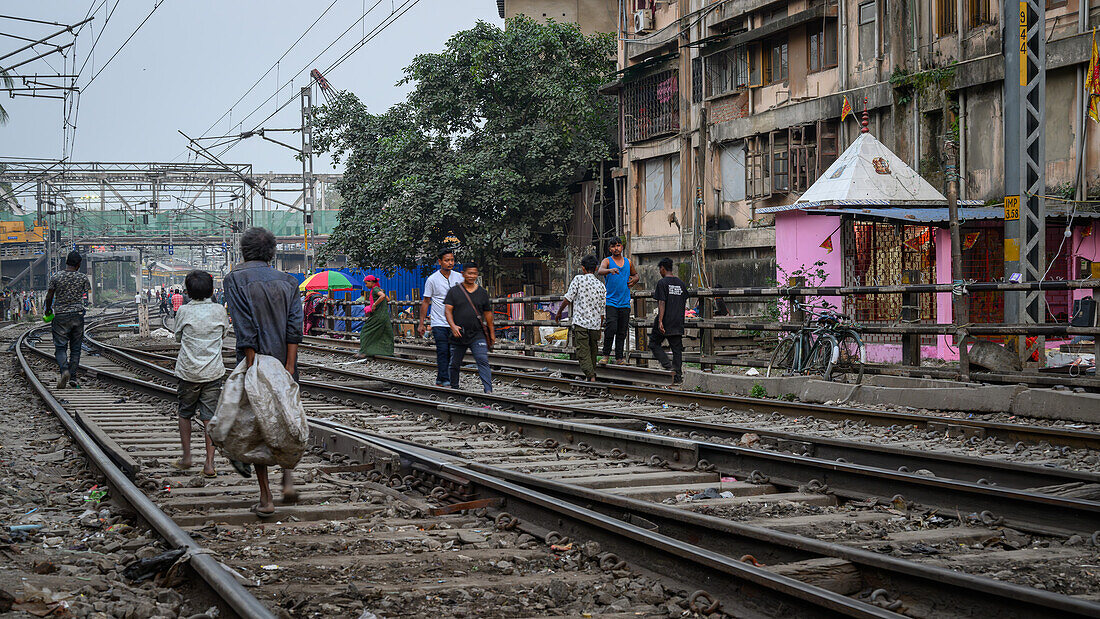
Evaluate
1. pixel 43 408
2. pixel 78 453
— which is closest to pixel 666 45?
pixel 43 408

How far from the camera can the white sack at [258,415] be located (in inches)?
235

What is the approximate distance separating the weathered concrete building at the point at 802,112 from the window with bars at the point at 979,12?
1.0 inches

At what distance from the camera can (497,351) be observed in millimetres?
22328

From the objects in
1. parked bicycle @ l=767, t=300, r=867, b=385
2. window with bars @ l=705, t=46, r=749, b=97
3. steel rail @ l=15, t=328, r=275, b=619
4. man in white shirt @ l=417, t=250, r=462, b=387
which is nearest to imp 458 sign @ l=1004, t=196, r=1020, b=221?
parked bicycle @ l=767, t=300, r=867, b=385

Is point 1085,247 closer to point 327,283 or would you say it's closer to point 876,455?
point 876,455

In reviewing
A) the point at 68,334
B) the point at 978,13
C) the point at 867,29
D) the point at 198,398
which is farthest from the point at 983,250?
the point at 68,334

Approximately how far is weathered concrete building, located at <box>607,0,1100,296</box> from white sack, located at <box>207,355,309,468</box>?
13325 millimetres

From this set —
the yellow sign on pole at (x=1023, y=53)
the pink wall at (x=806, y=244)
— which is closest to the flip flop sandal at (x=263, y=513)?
the yellow sign on pole at (x=1023, y=53)

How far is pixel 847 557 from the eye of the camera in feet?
15.0

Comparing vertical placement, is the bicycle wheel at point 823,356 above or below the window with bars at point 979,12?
below

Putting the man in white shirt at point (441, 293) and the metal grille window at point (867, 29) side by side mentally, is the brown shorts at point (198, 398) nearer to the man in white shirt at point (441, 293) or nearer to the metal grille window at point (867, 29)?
the man in white shirt at point (441, 293)

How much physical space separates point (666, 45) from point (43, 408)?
20763mm

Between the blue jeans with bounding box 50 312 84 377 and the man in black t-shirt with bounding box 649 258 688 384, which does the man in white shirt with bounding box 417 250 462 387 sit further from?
the blue jeans with bounding box 50 312 84 377

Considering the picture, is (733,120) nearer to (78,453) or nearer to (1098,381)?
(1098,381)
